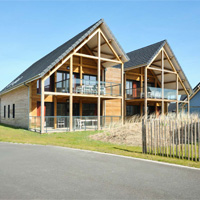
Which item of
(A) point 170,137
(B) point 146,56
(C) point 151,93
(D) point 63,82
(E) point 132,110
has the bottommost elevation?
(A) point 170,137

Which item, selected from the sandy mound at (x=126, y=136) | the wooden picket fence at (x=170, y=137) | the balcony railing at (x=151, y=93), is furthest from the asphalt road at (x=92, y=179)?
the balcony railing at (x=151, y=93)

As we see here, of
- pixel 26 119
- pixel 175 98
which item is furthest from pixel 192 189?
pixel 175 98

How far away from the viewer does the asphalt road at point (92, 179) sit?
4.23 meters

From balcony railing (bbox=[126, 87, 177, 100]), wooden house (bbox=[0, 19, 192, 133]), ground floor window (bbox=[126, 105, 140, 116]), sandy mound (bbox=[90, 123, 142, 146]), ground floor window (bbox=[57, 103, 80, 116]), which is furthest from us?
ground floor window (bbox=[126, 105, 140, 116])

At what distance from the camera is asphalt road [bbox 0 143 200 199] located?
4.23m

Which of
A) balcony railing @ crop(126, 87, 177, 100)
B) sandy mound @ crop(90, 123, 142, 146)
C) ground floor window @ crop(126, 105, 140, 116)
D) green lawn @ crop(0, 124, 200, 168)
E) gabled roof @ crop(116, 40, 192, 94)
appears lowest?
green lawn @ crop(0, 124, 200, 168)

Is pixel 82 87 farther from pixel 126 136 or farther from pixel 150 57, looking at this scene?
pixel 150 57

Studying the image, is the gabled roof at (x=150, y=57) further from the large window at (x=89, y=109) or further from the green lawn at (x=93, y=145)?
the green lawn at (x=93, y=145)

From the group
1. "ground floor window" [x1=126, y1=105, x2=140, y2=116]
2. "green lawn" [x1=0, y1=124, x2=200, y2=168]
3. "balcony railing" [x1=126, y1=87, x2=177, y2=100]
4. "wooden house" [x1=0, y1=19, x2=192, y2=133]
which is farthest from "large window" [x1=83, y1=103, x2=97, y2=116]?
"green lawn" [x1=0, y1=124, x2=200, y2=168]

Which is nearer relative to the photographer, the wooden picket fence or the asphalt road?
the asphalt road

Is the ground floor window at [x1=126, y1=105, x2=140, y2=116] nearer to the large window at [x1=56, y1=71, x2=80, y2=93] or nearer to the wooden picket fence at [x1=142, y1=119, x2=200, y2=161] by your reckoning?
the large window at [x1=56, y1=71, x2=80, y2=93]

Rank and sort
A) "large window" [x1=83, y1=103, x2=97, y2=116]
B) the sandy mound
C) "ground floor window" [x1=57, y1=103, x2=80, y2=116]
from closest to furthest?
1. the sandy mound
2. "ground floor window" [x1=57, y1=103, x2=80, y2=116]
3. "large window" [x1=83, y1=103, x2=97, y2=116]

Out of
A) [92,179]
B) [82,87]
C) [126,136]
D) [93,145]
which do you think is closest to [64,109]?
[82,87]

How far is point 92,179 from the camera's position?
Result: 5180 mm
